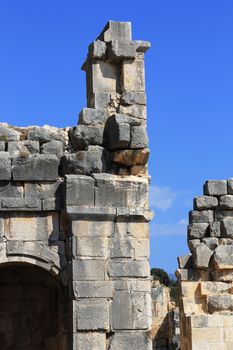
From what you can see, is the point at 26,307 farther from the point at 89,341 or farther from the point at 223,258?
the point at 223,258

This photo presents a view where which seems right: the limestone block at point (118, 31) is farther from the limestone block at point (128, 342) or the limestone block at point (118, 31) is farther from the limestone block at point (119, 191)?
the limestone block at point (128, 342)

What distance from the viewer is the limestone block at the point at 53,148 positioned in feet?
38.6

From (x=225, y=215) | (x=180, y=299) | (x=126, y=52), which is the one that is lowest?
(x=180, y=299)

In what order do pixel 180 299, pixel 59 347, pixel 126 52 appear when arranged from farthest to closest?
pixel 180 299 < pixel 59 347 < pixel 126 52

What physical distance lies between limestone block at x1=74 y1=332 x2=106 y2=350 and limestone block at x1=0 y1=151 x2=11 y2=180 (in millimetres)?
Answer: 2587

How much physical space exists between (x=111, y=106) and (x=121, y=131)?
2.62ft

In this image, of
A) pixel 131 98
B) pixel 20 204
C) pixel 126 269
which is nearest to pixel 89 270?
pixel 126 269

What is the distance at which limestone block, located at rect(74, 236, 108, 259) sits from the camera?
11.3 m

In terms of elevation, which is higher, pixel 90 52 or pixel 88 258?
pixel 90 52

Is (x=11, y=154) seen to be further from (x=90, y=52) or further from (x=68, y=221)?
(x=90, y=52)

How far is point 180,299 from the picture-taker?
15031 millimetres

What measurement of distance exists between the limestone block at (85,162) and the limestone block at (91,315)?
78.7 inches

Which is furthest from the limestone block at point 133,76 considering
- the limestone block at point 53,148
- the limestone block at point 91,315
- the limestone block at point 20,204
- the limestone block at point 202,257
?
the limestone block at point 202,257

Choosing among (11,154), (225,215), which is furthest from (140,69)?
(225,215)
